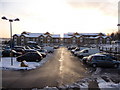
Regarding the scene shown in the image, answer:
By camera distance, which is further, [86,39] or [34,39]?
[86,39]

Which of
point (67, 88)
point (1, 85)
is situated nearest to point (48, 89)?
point (67, 88)

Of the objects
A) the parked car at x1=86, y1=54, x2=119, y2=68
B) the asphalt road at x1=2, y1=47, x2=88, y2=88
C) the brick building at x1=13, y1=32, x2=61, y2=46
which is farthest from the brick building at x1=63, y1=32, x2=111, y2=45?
the asphalt road at x1=2, y1=47, x2=88, y2=88

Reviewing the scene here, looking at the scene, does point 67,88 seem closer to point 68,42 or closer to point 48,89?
point 48,89

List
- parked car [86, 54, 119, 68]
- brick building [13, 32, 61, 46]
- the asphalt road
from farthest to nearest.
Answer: brick building [13, 32, 61, 46]
parked car [86, 54, 119, 68]
the asphalt road

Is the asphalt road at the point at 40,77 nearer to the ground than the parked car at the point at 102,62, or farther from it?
nearer to the ground

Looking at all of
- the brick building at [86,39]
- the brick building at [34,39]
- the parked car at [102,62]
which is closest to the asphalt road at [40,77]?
the parked car at [102,62]

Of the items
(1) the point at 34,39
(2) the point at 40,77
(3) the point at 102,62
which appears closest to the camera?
(2) the point at 40,77

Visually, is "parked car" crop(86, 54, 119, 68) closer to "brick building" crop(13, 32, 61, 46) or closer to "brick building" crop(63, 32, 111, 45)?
"brick building" crop(13, 32, 61, 46)

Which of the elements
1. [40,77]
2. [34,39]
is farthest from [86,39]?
[40,77]

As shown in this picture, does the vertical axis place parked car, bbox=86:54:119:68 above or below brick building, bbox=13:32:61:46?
below

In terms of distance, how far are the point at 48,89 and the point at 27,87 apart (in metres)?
1.32

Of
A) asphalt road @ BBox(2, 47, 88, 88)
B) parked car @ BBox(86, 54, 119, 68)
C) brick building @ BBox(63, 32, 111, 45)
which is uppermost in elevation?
brick building @ BBox(63, 32, 111, 45)

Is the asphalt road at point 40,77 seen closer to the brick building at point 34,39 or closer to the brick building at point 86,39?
the brick building at point 34,39

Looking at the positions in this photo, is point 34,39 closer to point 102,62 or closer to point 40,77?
point 102,62
